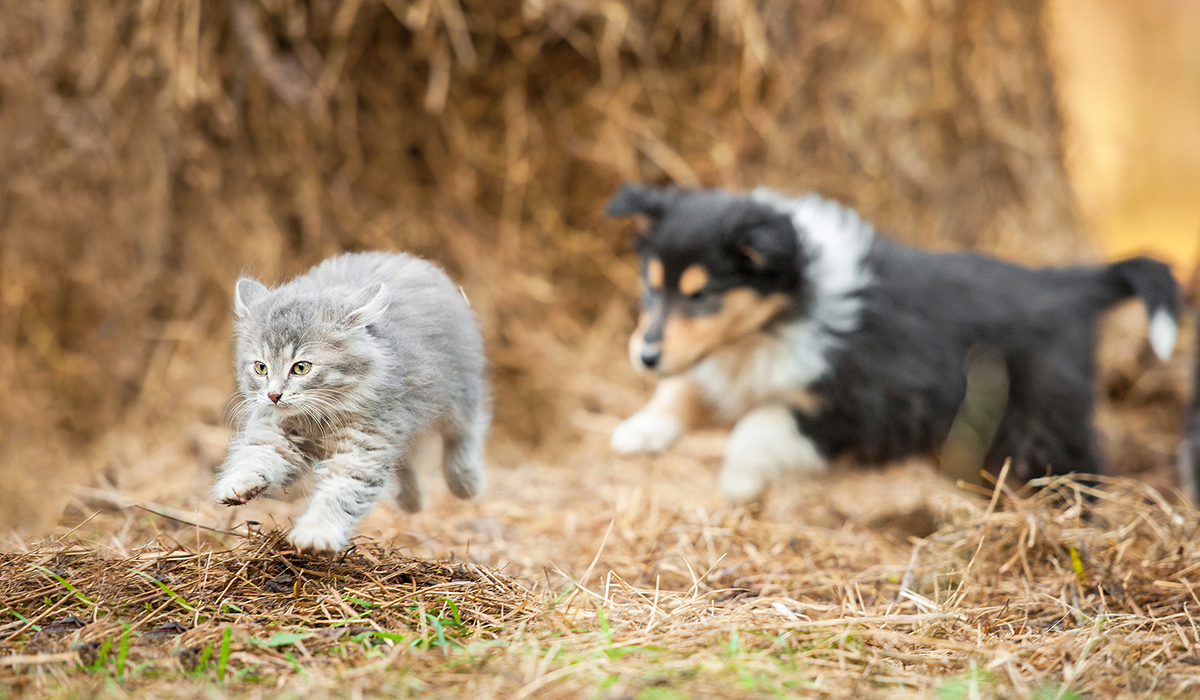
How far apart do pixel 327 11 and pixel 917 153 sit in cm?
412

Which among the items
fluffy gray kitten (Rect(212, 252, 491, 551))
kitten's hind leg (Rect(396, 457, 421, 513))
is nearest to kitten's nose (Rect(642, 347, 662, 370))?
kitten's hind leg (Rect(396, 457, 421, 513))

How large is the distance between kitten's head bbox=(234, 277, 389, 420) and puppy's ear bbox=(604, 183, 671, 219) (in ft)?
6.53

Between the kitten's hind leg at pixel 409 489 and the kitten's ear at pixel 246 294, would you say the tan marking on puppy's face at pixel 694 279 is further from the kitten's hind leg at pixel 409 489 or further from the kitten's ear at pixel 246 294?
the kitten's ear at pixel 246 294

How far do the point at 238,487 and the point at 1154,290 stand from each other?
407cm

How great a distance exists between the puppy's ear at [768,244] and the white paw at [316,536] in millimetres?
2335

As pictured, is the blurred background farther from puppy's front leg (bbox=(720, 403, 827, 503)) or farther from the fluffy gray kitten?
the fluffy gray kitten

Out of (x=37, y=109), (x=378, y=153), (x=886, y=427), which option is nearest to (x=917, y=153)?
(x=886, y=427)

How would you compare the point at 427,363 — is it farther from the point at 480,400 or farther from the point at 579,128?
the point at 579,128

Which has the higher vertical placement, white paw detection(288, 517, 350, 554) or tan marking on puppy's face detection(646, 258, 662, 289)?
tan marking on puppy's face detection(646, 258, 662, 289)

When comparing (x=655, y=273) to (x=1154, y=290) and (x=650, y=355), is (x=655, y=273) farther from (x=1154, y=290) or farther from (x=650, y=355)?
(x=1154, y=290)

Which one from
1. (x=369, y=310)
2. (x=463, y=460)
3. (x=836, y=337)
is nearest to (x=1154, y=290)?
(x=836, y=337)

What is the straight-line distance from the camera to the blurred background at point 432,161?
5.35m

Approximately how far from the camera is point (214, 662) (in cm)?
208

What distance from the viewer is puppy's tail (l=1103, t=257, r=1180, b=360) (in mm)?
4141
